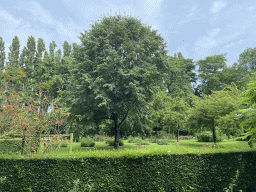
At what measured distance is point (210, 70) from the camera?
132 feet

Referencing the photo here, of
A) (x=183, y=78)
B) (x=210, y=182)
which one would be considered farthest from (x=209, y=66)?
(x=210, y=182)

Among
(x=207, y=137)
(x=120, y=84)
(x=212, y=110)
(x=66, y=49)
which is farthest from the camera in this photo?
(x=66, y=49)

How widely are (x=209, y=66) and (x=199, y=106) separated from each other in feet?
98.1

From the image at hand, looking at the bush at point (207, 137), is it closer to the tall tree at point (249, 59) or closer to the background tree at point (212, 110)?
the background tree at point (212, 110)

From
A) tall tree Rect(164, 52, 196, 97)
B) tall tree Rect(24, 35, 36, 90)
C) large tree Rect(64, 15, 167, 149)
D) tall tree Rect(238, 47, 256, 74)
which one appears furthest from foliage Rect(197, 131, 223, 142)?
tall tree Rect(24, 35, 36, 90)

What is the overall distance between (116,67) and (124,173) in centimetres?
873

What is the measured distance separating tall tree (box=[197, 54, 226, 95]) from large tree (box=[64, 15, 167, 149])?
29.4 m

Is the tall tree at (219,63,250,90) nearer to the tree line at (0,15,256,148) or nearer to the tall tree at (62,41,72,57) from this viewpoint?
the tree line at (0,15,256,148)

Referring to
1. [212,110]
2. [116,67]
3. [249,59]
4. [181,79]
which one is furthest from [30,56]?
[249,59]

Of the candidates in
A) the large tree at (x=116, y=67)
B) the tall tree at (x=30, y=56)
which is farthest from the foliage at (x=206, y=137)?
the tall tree at (x=30, y=56)

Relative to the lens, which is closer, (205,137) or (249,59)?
(205,137)

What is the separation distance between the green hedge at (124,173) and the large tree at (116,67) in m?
6.19

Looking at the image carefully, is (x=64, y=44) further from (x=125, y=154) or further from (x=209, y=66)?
(x=125, y=154)

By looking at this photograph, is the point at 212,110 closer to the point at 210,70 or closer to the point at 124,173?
the point at 124,173
